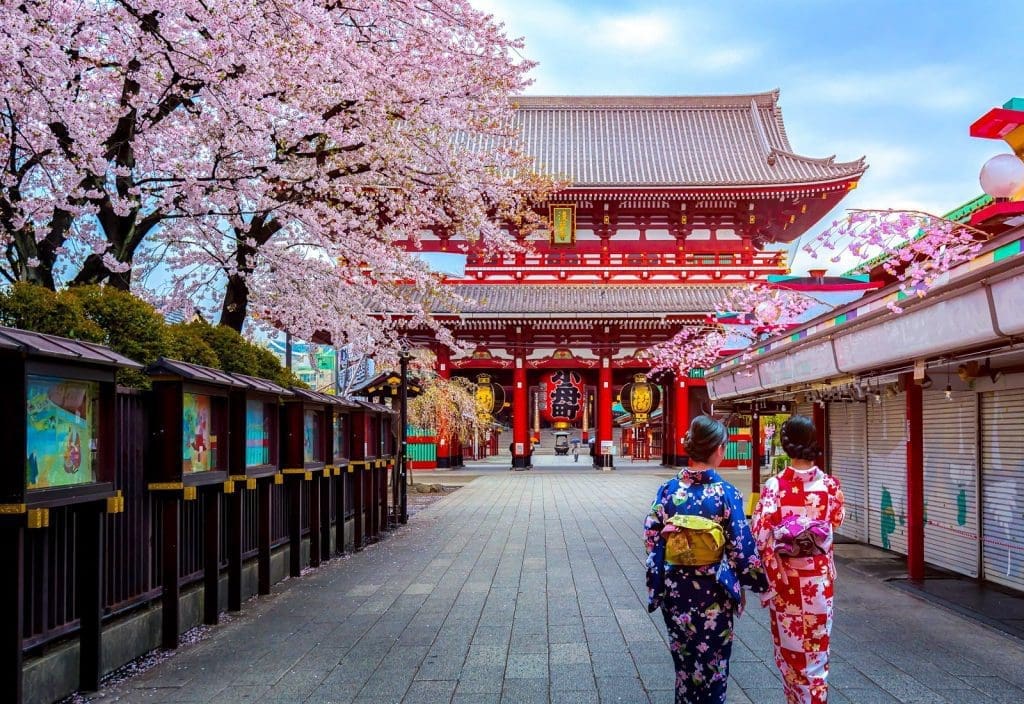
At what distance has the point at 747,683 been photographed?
544 cm

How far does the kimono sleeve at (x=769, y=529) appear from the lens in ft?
15.0

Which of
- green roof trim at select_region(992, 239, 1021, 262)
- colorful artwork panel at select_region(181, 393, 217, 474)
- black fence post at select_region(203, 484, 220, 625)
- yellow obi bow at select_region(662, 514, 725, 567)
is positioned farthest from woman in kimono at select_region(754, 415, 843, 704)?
black fence post at select_region(203, 484, 220, 625)

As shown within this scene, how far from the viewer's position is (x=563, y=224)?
30922mm

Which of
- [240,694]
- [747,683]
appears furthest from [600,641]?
[240,694]

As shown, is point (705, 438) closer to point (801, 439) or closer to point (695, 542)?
point (695, 542)

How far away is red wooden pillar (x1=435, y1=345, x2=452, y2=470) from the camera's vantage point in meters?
30.3

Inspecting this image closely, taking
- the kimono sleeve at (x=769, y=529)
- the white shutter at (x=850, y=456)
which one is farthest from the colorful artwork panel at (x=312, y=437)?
the white shutter at (x=850, y=456)

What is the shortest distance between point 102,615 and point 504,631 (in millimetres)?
Answer: 2966

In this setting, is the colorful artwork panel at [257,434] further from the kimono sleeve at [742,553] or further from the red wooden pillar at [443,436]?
the red wooden pillar at [443,436]

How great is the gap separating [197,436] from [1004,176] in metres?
6.25

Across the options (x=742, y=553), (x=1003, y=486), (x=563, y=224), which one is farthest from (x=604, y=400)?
(x=742, y=553)

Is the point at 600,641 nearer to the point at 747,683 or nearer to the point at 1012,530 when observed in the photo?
the point at 747,683

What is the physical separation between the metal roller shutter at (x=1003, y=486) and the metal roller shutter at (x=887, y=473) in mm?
1655

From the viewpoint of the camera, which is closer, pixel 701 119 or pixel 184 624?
pixel 184 624
